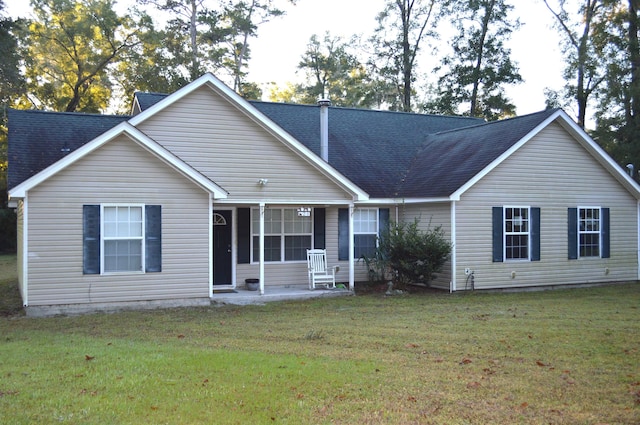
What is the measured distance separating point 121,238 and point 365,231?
7241 mm

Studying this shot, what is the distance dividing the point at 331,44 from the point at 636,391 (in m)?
43.2

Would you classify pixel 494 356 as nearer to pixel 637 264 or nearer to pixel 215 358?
pixel 215 358

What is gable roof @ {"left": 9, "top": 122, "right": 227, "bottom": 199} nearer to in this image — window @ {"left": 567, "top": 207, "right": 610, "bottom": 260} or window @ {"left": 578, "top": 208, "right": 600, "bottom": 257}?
window @ {"left": 567, "top": 207, "right": 610, "bottom": 260}

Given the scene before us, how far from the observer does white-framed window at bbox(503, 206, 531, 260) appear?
637 inches

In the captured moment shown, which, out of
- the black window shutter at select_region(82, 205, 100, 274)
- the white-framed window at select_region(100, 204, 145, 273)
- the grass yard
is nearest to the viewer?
the grass yard

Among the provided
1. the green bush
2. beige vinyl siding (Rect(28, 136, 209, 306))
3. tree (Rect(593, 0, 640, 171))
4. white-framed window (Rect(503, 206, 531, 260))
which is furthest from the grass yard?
tree (Rect(593, 0, 640, 171))

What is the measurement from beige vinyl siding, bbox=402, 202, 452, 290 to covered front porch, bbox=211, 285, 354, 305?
257 cm

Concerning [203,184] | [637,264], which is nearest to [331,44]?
[637,264]

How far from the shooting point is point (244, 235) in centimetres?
1547

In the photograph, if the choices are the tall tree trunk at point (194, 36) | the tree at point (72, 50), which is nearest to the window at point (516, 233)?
the tall tree trunk at point (194, 36)

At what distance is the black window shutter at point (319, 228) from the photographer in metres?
16.3

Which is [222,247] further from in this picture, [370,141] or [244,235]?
[370,141]

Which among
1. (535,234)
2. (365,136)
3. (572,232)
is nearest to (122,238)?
(365,136)

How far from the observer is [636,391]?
6.33 meters
